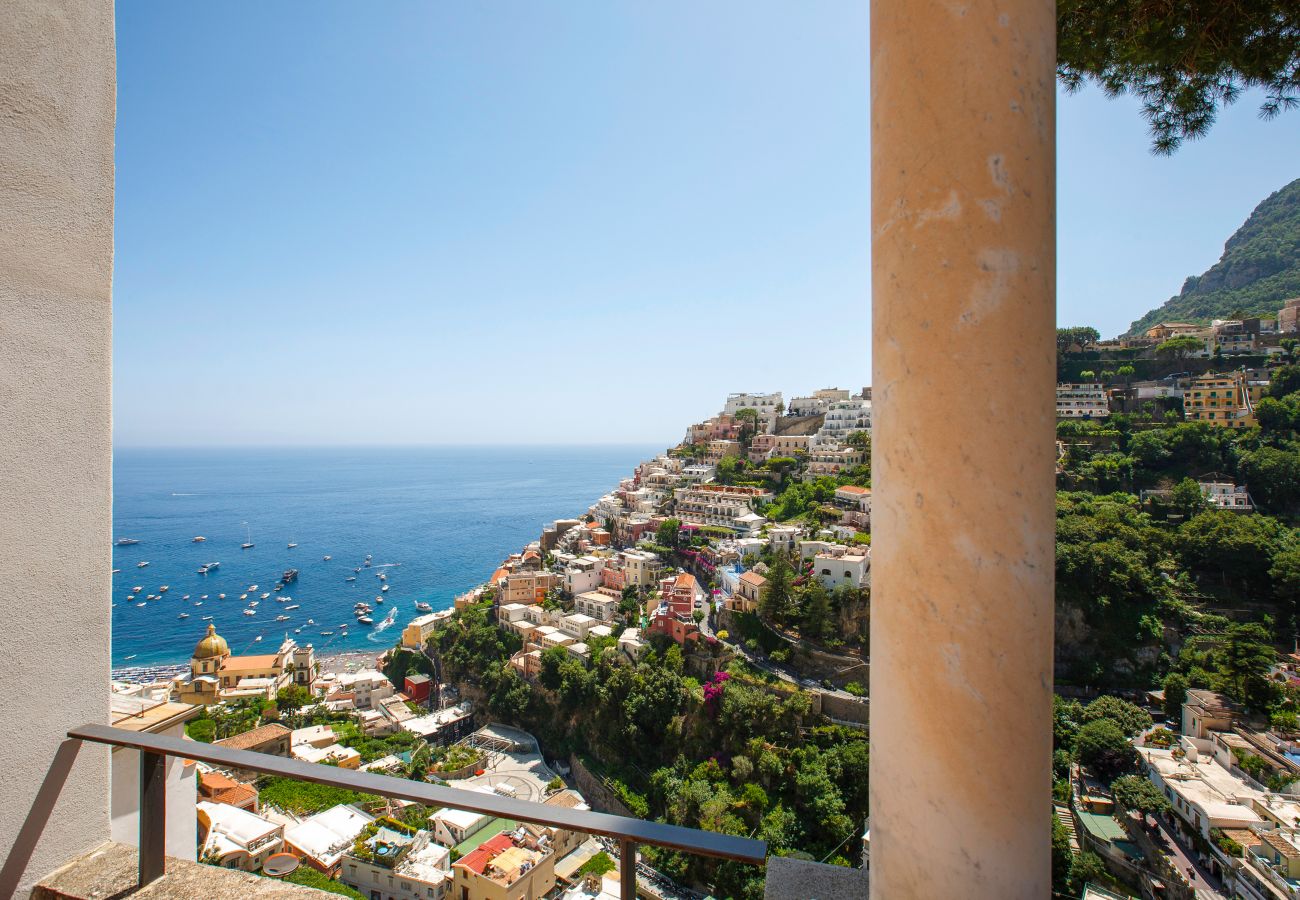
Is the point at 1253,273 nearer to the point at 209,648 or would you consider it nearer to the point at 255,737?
the point at 255,737

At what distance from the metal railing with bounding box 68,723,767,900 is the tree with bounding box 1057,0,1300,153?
98.5 inches

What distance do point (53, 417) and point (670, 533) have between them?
24080 millimetres

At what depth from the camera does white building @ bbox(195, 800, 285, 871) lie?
573 centimetres

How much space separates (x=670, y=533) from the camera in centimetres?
2509

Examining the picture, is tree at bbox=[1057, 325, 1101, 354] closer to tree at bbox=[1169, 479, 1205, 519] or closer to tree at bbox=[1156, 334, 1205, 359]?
tree at bbox=[1156, 334, 1205, 359]

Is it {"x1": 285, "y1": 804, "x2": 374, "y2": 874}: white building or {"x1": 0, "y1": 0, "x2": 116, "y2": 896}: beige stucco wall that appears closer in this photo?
{"x1": 0, "y1": 0, "x2": 116, "y2": 896}: beige stucco wall

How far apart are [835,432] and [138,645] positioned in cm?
3201

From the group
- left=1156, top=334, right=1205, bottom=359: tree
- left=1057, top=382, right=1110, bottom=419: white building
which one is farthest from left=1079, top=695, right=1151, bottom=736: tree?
left=1156, top=334, right=1205, bottom=359: tree

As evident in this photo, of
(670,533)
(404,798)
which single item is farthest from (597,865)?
(670,533)

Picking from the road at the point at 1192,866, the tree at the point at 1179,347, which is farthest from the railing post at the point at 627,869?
the tree at the point at 1179,347

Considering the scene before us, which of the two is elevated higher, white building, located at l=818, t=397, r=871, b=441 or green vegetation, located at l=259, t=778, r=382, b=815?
white building, located at l=818, t=397, r=871, b=441

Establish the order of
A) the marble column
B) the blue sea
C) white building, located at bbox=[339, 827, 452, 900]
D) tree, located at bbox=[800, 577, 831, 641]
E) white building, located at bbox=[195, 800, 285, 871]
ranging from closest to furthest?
the marble column, white building, located at bbox=[195, 800, 285, 871], white building, located at bbox=[339, 827, 452, 900], tree, located at bbox=[800, 577, 831, 641], the blue sea

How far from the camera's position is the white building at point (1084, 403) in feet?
91.3

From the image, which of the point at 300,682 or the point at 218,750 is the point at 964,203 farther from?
the point at 300,682
